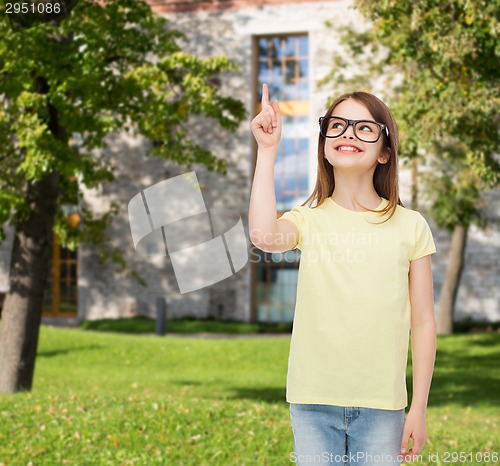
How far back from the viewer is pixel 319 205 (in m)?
2.64

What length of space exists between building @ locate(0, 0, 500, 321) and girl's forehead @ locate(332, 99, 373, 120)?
2189 cm

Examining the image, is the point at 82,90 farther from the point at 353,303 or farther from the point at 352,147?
the point at 353,303

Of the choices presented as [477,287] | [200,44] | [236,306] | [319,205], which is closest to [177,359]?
[236,306]

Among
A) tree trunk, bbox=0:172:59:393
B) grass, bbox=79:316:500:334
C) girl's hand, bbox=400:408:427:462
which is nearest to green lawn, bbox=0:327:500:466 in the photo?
tree trunk, bbox=0:172:59:393

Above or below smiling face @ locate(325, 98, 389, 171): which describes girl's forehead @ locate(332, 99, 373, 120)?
above

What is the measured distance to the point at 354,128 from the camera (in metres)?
2.56

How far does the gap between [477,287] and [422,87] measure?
15.3 metres

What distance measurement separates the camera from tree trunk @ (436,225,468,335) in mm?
21172

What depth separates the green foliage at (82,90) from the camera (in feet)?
30.3

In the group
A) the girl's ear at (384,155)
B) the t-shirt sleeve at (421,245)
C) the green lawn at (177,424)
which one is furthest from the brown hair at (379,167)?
the green lawn at (177,424)

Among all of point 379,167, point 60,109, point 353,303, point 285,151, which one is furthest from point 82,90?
point 285,151

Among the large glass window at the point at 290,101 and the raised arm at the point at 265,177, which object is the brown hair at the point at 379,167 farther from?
the large glass window at the point at 290,101

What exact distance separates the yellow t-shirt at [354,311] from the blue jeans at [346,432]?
0.11 ft

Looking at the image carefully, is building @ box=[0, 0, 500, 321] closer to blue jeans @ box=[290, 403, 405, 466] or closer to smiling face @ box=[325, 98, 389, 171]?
smiling face @ box=[325, 98, 389, 171]
